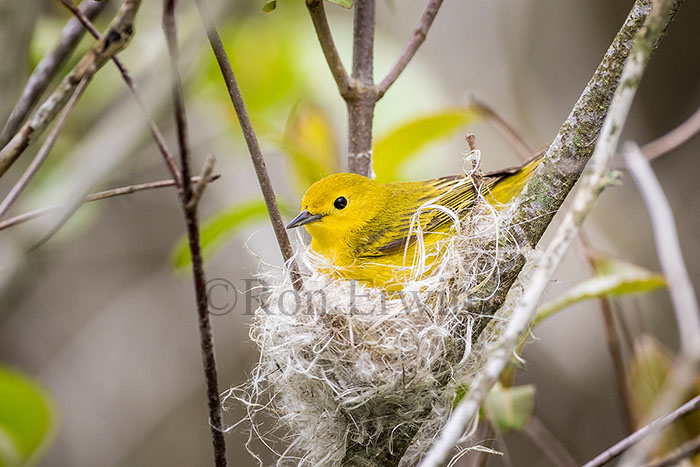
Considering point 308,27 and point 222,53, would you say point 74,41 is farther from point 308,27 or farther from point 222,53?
point 308,27

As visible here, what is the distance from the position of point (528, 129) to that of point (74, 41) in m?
4.63

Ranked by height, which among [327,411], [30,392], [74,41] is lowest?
[327,411]

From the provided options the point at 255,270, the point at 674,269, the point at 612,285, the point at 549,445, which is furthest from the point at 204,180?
the point at 255,270

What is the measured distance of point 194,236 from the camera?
4.77ft

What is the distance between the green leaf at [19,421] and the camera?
87.8 inches

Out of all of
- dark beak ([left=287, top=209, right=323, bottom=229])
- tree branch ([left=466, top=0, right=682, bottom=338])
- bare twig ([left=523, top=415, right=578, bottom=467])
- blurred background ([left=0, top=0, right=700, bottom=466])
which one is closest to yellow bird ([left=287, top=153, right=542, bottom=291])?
dark beak ([left=287, top=209, right=323, bottom=229])

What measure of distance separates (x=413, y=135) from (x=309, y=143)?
49 cm

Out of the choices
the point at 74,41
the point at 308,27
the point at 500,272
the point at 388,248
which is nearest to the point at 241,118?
the point at 74,41

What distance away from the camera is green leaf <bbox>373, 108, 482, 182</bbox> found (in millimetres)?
2879

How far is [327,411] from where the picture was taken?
223cm

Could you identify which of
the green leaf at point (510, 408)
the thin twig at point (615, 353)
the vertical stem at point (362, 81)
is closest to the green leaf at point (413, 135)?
the vertical stem at point (362, 81)

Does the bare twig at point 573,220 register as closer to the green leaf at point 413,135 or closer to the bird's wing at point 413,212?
the bird's wing at point 413,212

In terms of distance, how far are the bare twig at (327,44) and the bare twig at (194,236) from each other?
0.95 meters

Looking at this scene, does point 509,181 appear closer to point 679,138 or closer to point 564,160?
point 679,138
